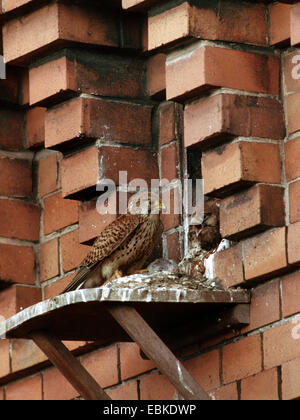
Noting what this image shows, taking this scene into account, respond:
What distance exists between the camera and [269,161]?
7.43 meters

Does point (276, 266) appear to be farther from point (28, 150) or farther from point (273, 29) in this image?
point (28, 150)

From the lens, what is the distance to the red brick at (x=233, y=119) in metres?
7.41

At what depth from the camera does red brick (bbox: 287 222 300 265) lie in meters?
7.16

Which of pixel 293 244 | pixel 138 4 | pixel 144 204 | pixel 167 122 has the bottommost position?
pixel 293 244

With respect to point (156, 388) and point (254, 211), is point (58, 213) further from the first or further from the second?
point (254, 211)

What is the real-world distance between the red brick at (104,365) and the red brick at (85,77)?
1033 millimetres

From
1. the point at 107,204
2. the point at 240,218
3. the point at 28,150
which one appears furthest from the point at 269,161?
the point at 28,150

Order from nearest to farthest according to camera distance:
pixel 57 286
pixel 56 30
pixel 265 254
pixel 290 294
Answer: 1. pixel 290 294
2. pixel 265 254
3. pixel 56 30
4. pixel 57 286

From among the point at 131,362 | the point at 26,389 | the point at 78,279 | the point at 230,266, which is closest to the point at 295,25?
the point at 230,266

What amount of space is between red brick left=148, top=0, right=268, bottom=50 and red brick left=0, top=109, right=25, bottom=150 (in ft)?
4.19

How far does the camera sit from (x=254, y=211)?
289 inches

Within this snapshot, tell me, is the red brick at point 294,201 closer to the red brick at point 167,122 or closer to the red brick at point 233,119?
the red brick at point 233,119

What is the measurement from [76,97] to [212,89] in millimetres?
732

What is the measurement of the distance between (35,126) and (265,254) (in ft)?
5.76
